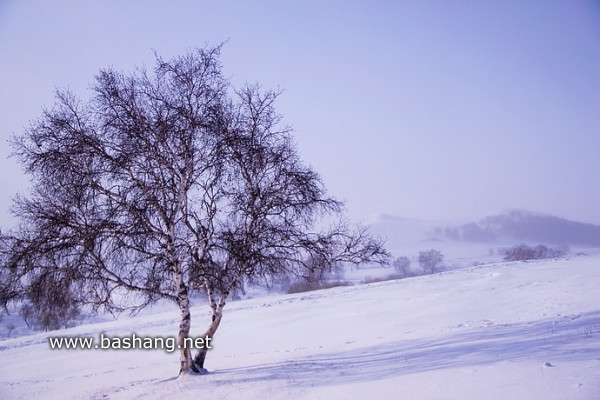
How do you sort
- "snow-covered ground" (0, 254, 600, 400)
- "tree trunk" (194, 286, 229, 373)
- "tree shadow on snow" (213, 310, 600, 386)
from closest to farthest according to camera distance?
"snow-covered ground" (0, 254, 600, 400) → "tree shadow on snow" (213, 310, 600, 386) → "tree trunk" (194, 286, 229, 373)

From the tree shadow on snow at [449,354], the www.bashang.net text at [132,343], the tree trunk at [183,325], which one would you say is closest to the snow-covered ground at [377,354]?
the tree shadow on snow at [449,354]

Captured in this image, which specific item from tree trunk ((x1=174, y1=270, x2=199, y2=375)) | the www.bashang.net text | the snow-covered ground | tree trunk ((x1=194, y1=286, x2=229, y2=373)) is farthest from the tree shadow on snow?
the www.bashang.net text

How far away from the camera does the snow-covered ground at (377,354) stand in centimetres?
755

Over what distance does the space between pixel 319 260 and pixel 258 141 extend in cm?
395

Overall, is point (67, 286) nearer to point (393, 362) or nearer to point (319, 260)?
point (319, 260)

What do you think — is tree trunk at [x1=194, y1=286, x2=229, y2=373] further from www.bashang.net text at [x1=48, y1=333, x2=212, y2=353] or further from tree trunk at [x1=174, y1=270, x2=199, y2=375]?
tree trunk at [x1=174, y1=270, x2=199, y2=375]

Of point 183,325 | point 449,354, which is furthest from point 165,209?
point 449,354

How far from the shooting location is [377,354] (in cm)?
1297

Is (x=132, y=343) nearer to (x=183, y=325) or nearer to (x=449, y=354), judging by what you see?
(x=183, y=325)

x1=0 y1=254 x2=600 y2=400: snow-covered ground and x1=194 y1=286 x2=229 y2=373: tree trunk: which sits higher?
x1=194 y1=286 x2=229 y2=373: tree trunk

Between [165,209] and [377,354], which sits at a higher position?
[165,209]

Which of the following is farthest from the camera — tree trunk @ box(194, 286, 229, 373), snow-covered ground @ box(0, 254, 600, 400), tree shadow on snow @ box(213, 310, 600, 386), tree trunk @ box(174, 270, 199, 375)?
tree trunk @ box(194, 286, 229, 373)

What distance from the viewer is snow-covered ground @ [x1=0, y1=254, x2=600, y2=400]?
7.55 m

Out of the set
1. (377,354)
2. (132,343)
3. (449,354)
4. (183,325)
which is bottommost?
(377,354)
